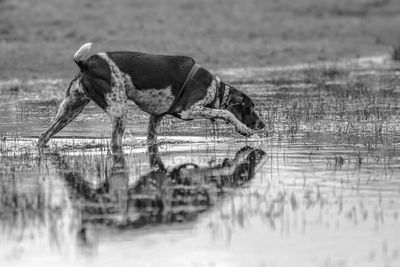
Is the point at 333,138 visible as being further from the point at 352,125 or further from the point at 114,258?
the point at 114,258

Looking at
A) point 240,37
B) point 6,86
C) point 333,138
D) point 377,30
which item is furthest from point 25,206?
point 377,30

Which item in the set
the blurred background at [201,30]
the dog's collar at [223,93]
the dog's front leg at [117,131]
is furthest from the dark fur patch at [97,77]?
the blurred background at [201,30]

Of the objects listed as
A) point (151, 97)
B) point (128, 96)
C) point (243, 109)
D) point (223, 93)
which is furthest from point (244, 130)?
point (128, 96)

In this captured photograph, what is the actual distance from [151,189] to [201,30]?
21187 mm

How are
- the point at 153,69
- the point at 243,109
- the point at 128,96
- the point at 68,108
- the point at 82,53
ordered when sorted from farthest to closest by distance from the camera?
the point at 243,109 < the point at 68,108 < the point at 128,96 < the point at 153,69 < the point at 82,53

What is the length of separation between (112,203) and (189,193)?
77cm

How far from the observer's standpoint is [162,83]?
11.7 meters

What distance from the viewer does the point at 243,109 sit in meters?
12.4

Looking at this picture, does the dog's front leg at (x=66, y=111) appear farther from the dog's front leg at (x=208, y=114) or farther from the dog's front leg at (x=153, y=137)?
the dog's front leg at (x=208, y=114)

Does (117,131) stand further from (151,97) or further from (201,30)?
(201,30)

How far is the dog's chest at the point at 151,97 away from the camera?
11609mm

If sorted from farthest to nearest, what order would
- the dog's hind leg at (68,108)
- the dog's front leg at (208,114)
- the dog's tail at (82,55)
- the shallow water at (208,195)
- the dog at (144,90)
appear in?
the dog's front leg at (208,114) → the dog's hind leg at (68,108) → the dog at (144,90) → the dog's tail at (82,55) → the shallow water at (208,195)

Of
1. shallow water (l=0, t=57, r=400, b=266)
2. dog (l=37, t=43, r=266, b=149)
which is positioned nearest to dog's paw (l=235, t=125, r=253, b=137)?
dog (l=37, t=43, r=266, b=149)

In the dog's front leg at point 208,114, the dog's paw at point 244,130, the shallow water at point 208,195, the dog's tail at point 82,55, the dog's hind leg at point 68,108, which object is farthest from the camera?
the dog's paw at point 244,130
